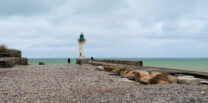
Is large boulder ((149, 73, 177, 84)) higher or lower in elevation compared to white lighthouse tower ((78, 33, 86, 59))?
lower

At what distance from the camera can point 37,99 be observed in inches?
246

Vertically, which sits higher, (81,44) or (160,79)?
(81,44)

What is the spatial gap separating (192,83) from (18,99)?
6.92m

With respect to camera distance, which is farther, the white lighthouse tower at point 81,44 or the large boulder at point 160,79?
the white lighthouse tower at point 81,44

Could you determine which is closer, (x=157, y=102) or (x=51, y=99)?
(x=157, y=102)

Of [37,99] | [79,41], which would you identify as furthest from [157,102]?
[79,41]

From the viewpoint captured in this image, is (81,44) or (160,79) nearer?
(160,79)

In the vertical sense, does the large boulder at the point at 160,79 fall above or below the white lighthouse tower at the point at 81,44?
below

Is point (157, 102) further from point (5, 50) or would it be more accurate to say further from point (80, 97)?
point (5, 50)

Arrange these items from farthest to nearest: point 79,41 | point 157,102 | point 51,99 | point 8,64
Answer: point 79,41 < point 8,64 < point 51,99 < point 157,102

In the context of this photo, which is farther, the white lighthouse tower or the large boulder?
the white lighthouse tower

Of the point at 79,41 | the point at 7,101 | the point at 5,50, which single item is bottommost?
the point at 7,101

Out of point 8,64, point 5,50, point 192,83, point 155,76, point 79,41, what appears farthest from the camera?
point 79,41

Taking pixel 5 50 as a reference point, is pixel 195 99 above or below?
below
